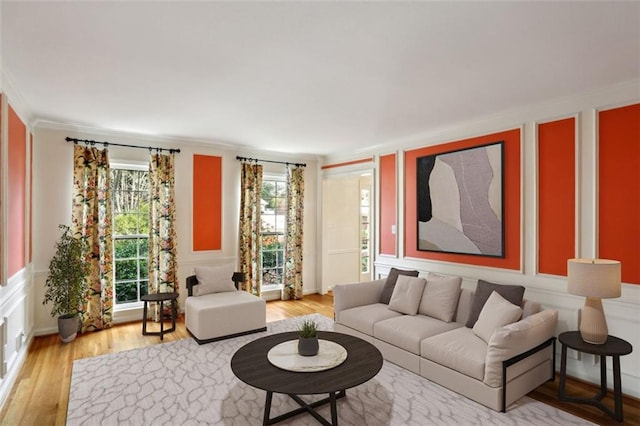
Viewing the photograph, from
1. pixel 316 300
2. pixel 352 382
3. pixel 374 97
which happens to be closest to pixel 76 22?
pixel 374 97

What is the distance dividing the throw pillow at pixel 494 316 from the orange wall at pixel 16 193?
4392mm

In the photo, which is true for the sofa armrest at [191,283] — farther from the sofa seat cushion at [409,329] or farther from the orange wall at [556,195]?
the orange wall at [556,195]

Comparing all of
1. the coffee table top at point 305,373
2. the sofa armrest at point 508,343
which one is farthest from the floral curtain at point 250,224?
the sofa armrest at point 508,343

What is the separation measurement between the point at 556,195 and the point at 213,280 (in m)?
4.28

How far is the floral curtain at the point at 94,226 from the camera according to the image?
477 cm

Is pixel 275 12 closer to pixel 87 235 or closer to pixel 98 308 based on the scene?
pixel 87 235

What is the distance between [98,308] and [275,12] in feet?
15.2

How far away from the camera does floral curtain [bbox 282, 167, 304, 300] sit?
668cm

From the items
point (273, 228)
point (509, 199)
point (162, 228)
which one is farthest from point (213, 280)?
point (509, 199)

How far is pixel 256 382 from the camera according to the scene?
99.8 inches

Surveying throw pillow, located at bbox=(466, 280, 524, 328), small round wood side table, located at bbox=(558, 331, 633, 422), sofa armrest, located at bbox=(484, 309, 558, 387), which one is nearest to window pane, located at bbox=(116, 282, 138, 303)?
throw pillow, located at bbox=(466, 280, 524, 328)

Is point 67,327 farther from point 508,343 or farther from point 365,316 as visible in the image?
point 508,343

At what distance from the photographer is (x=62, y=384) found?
10.9 feet

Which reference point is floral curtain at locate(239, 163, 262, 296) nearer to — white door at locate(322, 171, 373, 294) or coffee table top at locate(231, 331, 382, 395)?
white door at locate(322, 171, 373, 294)
